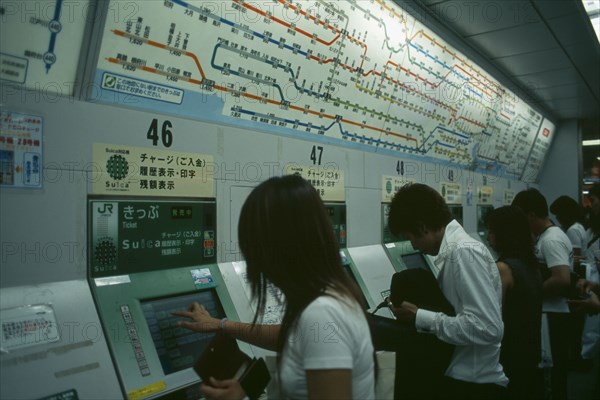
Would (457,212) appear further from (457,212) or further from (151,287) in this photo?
(151,287)

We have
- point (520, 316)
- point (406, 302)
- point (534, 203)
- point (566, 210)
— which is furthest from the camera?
→ point (566, 210)

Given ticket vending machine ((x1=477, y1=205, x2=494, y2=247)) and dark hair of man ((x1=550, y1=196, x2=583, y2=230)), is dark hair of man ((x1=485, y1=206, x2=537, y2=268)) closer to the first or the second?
ticket vending machine ((x1=477, y1=205, x2=494, y2=247))

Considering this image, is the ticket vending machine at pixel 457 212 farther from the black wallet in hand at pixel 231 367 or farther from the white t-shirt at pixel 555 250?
the black wallet in hand at pixel 231 367

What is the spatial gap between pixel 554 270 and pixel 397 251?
1.04 meters

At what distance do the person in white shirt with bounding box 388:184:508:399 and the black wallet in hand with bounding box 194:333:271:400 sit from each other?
2.54ft

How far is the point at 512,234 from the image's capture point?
2.25m

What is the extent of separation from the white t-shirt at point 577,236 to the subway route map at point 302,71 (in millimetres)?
1378

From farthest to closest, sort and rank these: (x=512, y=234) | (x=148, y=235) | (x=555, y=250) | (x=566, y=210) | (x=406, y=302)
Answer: (x=566, y=210) < (x=555, y=250) < (x=512, y=234) < (x=406, y=302) < (x=148, y=235)

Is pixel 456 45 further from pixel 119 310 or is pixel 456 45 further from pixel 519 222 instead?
pixel 119 310

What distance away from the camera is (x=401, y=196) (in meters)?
1.88

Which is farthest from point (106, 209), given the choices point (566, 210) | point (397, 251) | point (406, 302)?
point (566, 210)

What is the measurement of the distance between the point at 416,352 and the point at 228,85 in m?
1.32

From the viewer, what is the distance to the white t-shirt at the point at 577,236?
14.0 feet

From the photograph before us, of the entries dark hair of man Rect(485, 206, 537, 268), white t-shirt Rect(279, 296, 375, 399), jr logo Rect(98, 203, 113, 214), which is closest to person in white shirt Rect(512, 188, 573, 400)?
dark hair of man Rect(485, 206, 537, 268)
